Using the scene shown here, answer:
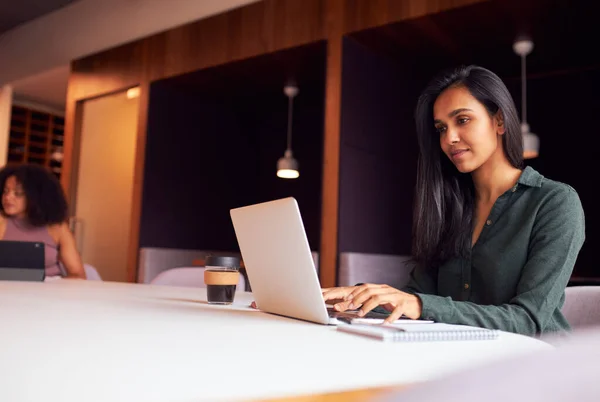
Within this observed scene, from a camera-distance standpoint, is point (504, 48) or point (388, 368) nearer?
point (388, 368)

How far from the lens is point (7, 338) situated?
32.2 inches

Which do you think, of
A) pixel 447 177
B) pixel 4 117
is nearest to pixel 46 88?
pixel 4 117

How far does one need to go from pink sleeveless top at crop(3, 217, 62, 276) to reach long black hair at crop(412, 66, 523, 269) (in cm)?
228

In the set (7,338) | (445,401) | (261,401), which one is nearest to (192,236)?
(7,338)

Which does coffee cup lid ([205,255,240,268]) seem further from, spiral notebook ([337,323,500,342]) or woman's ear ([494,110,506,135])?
woman's ear ([494,110,506,135])

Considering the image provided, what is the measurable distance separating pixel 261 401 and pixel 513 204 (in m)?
1.28

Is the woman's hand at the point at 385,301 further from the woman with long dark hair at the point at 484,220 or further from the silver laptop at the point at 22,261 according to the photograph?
the silver laptop at the point at 22,261

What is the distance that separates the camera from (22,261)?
2.40 meters

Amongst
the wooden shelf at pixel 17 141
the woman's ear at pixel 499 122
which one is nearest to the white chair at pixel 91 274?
the woman's ear at pixel 499 122

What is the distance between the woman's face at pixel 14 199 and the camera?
345cm

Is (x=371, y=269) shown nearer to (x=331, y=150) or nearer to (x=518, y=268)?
(x=331, y=150)

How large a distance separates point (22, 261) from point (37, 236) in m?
1.04

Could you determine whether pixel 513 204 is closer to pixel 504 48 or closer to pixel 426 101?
pixel 426 101

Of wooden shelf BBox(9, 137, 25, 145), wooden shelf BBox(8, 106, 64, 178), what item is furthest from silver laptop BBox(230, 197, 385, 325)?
wooden shelf BBox(9, 137, 25, 145)
